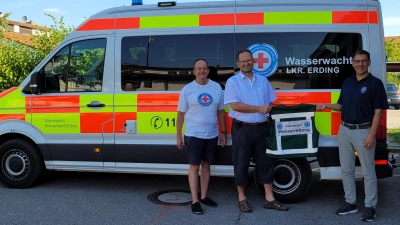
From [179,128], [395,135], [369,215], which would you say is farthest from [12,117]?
[395,135]

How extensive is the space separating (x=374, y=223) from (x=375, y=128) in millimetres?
974

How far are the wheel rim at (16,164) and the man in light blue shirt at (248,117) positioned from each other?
288cm

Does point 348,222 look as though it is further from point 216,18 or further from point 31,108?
point 31,108

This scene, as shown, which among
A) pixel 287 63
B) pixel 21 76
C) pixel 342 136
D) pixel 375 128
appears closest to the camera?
pixel 375 128

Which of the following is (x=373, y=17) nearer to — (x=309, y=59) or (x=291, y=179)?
(x=309, y=59)

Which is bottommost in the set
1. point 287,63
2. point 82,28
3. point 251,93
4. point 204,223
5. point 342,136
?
point 204,223

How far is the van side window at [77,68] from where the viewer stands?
4.91 meters

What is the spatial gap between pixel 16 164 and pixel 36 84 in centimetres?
116

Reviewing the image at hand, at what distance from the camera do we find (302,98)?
14.5ft

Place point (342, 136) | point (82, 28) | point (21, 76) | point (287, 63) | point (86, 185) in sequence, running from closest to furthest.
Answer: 1. point (342, 136)
2. point (287, 63)
3. point (82, 28)
4. point (86, 185)
5. point (21, 76)

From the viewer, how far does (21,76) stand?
11164mm

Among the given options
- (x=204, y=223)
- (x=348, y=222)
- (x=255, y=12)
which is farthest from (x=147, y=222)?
(x=255, y=12)

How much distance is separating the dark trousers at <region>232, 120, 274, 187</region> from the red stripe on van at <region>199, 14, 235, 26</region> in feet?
3.93

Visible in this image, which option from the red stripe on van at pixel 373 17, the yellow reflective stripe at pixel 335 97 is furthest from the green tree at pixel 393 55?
the yellow reflective stripe at pixel 335 97
